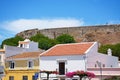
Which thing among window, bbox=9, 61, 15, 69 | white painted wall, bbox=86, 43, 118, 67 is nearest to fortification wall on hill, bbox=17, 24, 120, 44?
white painted wall, bbox=86, 43, 118, 67

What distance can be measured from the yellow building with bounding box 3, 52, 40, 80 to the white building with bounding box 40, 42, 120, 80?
1.70 m

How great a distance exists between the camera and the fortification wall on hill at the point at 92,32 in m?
87.6

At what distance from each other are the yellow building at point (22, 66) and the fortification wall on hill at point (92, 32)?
1791 inches

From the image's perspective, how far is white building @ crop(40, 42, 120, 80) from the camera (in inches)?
1515

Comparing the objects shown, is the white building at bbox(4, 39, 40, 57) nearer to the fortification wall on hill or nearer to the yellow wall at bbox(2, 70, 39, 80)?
the yellow wall at bbox(2, 70, 39, 80)

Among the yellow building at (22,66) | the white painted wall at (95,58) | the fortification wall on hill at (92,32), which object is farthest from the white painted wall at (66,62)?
the fortification wall on hill at (92,32)

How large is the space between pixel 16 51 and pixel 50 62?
9.21m

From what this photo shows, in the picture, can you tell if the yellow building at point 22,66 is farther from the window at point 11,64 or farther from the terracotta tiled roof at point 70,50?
the terracotta tiled roof at point 70,50

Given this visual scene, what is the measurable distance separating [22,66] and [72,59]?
8.76 m

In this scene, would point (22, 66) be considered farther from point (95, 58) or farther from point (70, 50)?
point (95, 58)

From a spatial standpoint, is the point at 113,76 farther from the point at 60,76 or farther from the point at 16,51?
the point at 16,51

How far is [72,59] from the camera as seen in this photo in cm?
3925

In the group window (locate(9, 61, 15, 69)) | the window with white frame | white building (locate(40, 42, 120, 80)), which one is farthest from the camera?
window (locate(9, 61, 15, 69))

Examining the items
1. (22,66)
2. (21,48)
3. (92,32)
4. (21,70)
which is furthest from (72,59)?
(92,32)
